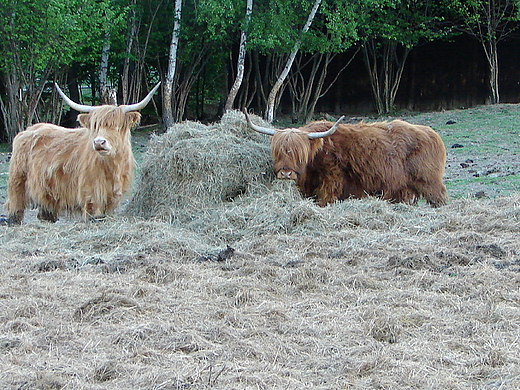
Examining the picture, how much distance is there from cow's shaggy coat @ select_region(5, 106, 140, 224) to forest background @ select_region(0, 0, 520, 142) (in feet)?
26.2

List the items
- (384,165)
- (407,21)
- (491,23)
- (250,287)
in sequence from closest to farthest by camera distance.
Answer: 1. (250,287)
2. (384,165)
3. (491,23)
4. (407,21)

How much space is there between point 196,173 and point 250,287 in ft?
9.82

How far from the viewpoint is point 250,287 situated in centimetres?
481

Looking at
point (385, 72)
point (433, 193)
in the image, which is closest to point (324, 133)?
point (433, 193)

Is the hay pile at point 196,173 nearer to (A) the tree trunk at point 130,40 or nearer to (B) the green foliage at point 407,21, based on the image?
(A) the tree trunk at point 130,40

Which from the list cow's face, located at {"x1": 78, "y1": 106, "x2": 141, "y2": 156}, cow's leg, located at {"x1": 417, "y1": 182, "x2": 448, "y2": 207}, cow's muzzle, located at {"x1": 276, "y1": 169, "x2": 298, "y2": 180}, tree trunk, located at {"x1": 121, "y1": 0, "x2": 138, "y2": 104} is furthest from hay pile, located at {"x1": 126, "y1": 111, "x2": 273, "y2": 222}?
tree trunk, located at {"x1": 121, "y1": 0, "x2": 138, "y2": 104}

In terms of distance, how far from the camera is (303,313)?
4.31 m

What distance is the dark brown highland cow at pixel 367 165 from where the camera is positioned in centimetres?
798

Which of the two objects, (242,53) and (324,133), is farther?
(242,53)

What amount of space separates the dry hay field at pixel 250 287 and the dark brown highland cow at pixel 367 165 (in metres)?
0.47

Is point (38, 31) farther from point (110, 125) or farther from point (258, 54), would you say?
point (110, 125)

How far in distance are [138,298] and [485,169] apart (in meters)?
7.14

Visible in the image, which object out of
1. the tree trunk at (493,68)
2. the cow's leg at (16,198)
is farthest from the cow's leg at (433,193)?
the tree trunk at (493,68)

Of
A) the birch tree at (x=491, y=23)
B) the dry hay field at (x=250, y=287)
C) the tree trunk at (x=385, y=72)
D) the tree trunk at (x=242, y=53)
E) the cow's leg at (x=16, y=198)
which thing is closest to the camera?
the dry hay field at (x=250, y=287)
